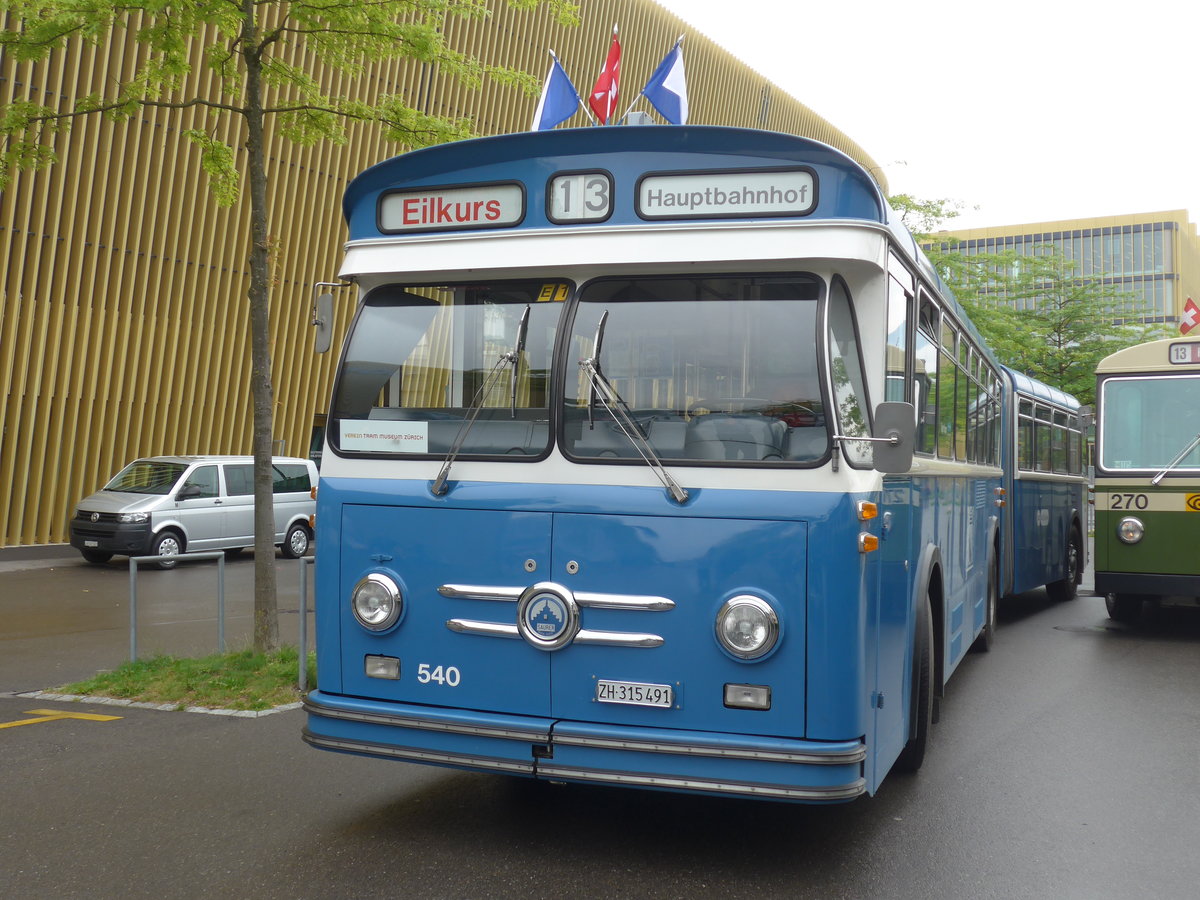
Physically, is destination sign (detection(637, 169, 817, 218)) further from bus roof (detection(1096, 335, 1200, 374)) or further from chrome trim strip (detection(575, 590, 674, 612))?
bus roof (detection(1096, 335, 1200, 374))

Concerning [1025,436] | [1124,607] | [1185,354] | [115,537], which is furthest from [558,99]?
[115,537]

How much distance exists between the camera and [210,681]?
27.0 feet

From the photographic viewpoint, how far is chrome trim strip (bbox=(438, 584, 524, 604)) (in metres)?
4.67

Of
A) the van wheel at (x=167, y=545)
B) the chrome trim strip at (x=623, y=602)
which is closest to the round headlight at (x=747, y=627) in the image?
the chrome trim strip at (x=623, y=602)

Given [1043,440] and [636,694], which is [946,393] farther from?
[1043,440]

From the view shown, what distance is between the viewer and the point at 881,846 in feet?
16.5

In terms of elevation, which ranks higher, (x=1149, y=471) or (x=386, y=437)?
(x=386, y=437)

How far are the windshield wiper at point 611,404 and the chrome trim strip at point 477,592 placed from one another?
2.43 ft

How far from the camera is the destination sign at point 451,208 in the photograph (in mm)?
4949

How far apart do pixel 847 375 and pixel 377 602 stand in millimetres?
2141

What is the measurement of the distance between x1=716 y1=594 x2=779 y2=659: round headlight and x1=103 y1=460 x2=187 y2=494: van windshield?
16.7 metres

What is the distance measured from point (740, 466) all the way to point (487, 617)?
120 cm

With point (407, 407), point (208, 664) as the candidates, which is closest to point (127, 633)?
point (208, 664)

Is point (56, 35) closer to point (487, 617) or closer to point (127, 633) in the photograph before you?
point (127, 633)
